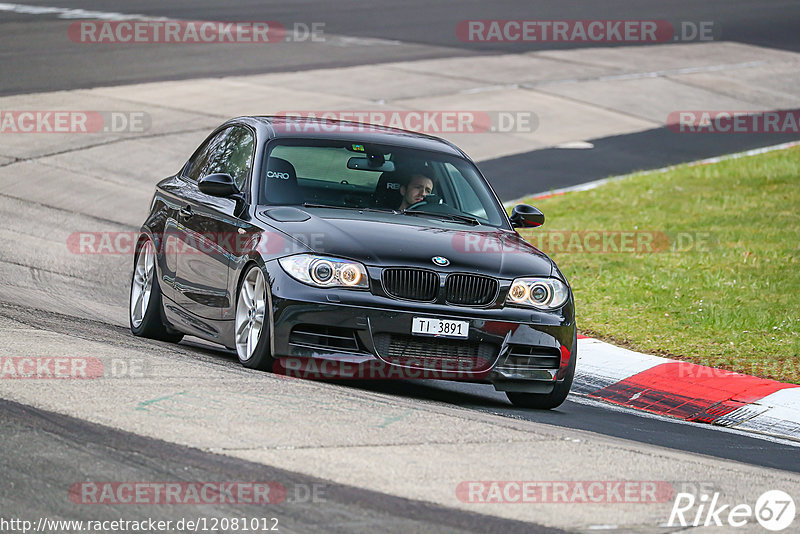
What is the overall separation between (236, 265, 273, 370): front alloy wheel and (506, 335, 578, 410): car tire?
165cm

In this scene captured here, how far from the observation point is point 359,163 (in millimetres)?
9305

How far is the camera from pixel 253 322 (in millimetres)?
8414

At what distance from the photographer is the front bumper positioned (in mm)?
7973

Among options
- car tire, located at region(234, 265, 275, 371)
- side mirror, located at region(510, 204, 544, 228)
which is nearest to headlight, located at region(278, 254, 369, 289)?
car tire, located at region(234, 265, 275, 371)

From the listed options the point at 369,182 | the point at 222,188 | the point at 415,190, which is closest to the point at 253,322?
the point at 222,188

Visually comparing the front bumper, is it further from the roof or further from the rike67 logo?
the rike67 logo

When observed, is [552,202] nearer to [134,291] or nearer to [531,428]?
[134,291]

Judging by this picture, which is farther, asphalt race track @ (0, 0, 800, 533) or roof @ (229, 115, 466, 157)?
roof @ (229, 115, 466, 157)

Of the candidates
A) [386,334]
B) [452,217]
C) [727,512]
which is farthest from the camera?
[452,217]

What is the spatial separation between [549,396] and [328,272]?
5.65 feet

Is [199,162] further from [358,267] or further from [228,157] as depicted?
[358,267]

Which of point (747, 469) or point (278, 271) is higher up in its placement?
point (278, 271)

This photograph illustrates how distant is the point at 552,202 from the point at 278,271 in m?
10.4

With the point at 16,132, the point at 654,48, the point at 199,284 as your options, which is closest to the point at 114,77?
the point at 16,132
